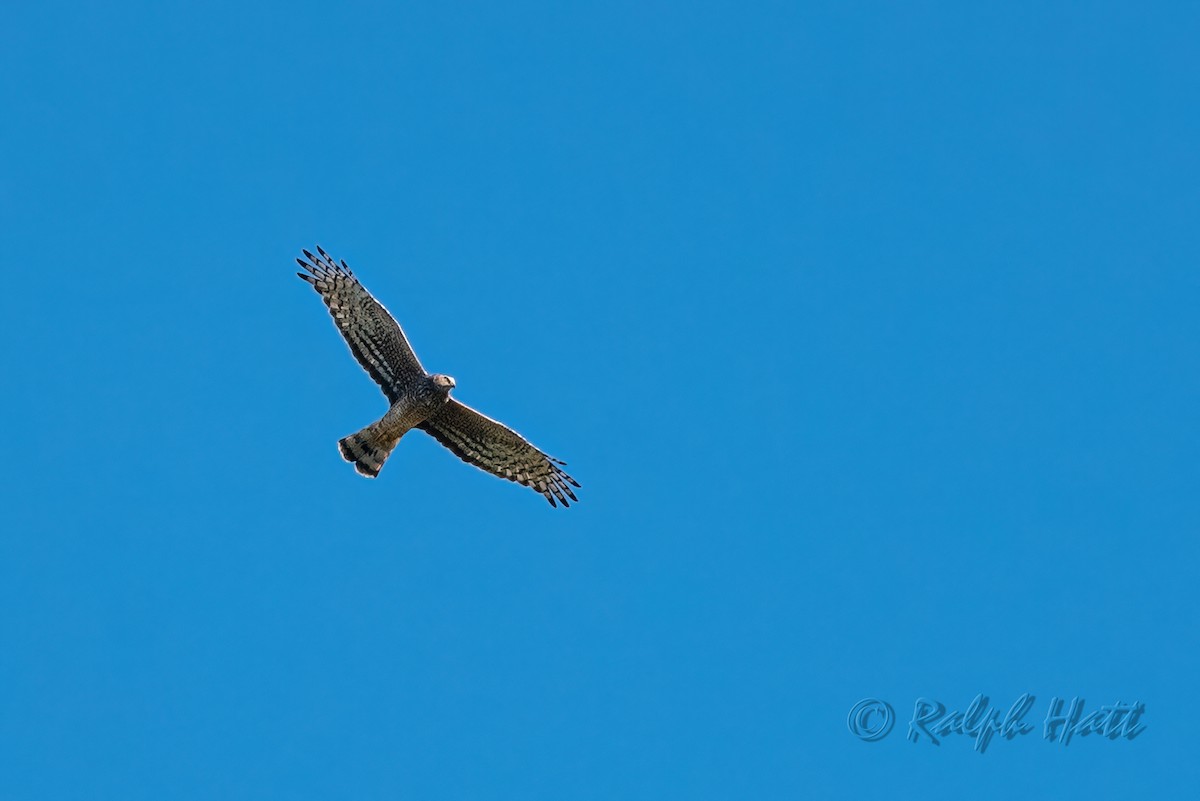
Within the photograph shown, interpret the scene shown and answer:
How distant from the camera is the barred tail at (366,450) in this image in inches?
931

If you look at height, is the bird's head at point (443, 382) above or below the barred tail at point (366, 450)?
above

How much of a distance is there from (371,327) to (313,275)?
2.97 feet

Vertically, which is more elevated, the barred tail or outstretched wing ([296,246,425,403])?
outstretched wing ([296,246,425,403])

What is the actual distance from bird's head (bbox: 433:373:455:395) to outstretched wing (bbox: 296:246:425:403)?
31cm

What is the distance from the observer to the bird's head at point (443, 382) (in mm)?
23062

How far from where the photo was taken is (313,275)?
77.0 feet

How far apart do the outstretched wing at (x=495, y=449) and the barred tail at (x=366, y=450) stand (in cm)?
59

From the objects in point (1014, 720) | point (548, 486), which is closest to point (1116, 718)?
point (1014, 720)

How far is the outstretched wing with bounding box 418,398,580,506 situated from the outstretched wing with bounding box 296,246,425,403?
64cm

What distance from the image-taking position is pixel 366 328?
23469 millimetres

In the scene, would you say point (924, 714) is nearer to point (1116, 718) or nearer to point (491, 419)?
point (1116, 718)

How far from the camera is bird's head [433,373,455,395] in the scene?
2306cm

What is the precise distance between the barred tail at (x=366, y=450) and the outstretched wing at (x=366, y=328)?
51cm

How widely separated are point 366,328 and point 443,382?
Result: 3.91 feet
